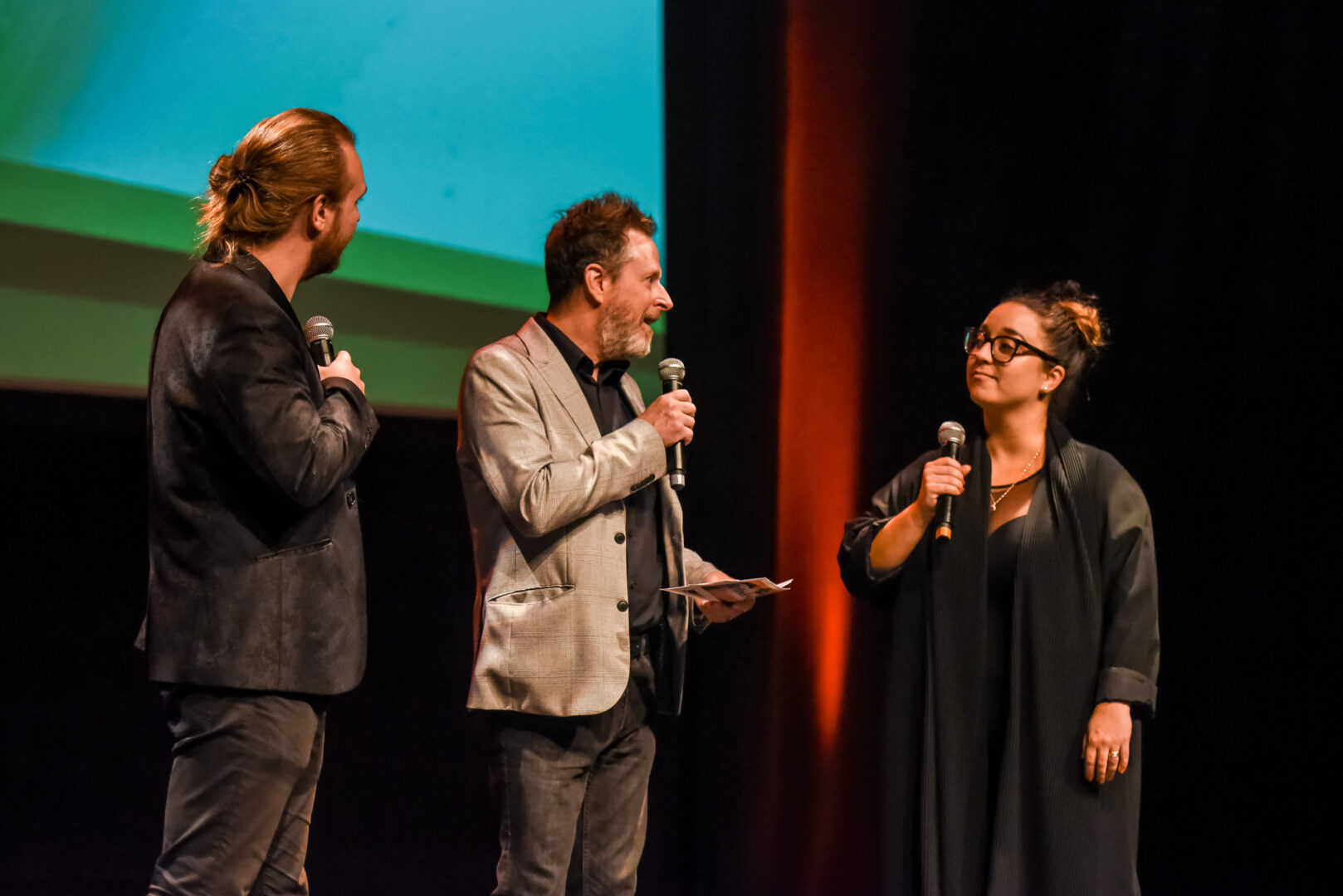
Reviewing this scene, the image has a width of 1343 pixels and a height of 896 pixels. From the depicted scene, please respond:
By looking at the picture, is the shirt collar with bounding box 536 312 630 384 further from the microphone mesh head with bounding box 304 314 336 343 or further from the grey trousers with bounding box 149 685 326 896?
the grey trousers with bounding box 149 685 326 896

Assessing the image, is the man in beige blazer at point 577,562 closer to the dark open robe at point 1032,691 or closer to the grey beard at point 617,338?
the grey beard at point 617,338

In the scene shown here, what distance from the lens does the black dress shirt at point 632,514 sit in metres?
1.92

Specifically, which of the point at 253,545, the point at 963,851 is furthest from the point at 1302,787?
the point at 253,545

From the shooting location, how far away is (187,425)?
1.46 m

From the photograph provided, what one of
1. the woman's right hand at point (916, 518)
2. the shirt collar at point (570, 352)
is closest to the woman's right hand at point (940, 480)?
the woman's right hand at point (916, 518)

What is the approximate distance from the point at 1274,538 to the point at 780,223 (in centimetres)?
151

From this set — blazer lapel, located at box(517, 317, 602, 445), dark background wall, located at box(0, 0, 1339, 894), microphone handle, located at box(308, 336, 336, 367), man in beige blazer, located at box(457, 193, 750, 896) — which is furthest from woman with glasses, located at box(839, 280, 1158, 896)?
microphone handle, located at box(308, 336, 336, 367)

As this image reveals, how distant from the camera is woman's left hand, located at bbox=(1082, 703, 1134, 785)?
1.95 m

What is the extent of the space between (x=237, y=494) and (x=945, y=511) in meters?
1.22

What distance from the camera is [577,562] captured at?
1810 millimetres

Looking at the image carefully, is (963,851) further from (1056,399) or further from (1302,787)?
(1302,787)

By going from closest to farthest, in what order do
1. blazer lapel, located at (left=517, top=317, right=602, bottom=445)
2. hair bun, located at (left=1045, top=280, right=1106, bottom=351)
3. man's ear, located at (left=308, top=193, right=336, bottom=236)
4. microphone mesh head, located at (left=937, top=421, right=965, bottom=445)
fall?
1. man's ear, located at (left=308, top=193, right=336, bottom=236)
2. blazer lapel, located at (left=517, top=317, right=602, bottom=445)
3. microphone mesh head, located at (left=937, top=421, right=965, bottom=445)
4. hair bun, located at (left=1045, top=280, right=1106, bottom=351)

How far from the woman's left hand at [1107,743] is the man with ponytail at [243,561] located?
1298 mm

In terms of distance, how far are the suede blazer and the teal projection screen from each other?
837 mm
